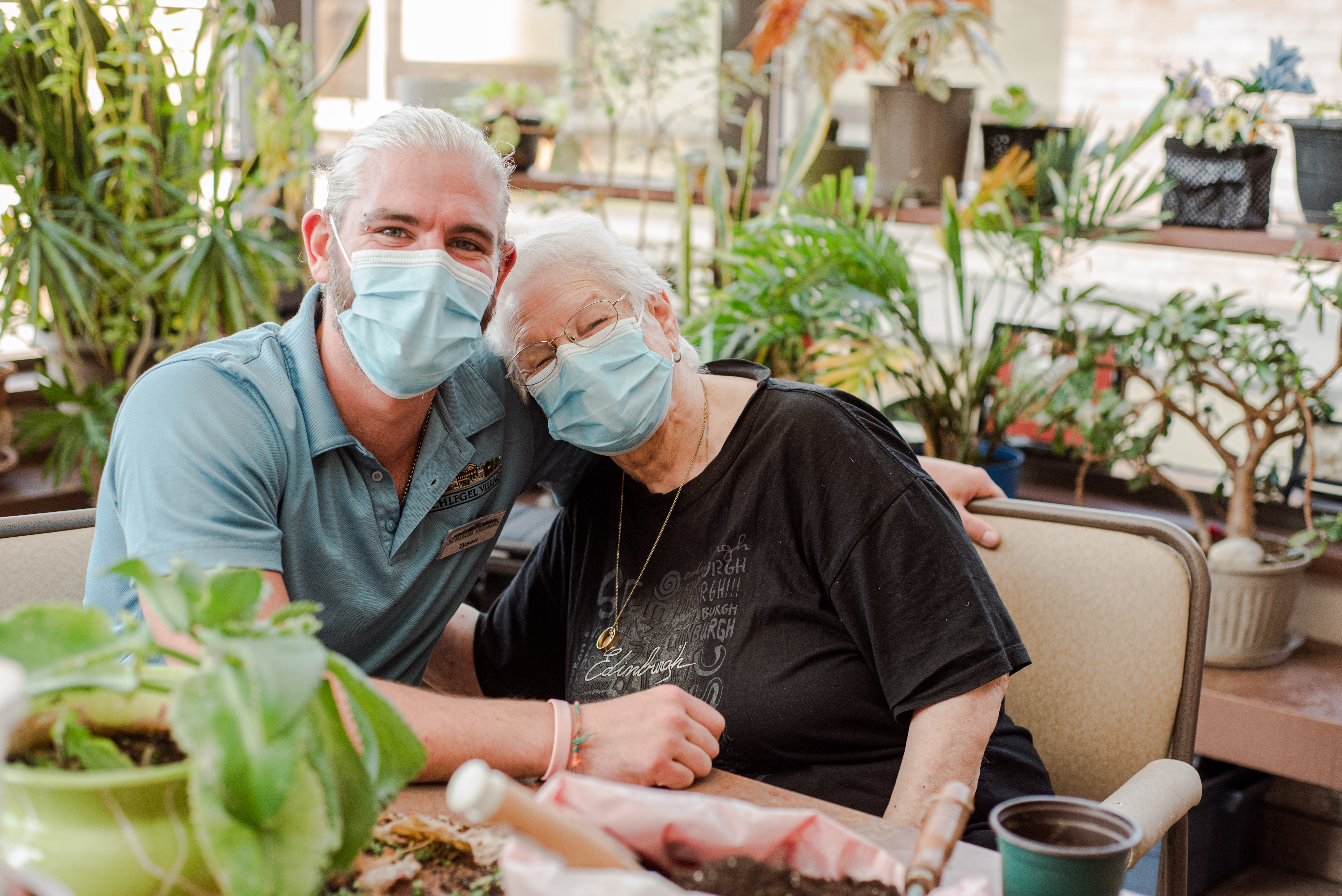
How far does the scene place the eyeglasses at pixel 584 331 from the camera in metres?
1.51

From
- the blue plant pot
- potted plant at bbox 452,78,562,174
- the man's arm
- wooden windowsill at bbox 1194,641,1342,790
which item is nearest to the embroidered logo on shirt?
the man's arm

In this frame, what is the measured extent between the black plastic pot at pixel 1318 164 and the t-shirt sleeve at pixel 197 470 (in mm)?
2114

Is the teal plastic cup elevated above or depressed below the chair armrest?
above

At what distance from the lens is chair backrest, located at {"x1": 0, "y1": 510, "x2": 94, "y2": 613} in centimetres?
144

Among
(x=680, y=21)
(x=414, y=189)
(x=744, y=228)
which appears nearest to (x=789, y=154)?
(x=744, y=228)

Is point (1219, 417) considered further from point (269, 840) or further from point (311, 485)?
point (269, 840)

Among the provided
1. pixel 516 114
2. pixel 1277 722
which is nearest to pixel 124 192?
pixel 516 114

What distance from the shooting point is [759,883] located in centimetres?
78

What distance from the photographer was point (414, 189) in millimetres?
1399

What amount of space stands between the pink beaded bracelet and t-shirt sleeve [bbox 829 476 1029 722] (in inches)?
14.6

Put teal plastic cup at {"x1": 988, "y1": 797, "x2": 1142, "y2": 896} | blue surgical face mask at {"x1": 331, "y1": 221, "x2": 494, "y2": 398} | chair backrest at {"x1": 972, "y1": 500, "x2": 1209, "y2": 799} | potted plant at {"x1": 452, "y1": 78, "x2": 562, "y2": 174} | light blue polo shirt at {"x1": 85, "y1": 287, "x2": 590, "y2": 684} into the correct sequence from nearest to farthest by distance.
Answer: teal plastic cup at {"x1": 988, "y1": 797, "x2": 1142, "y2": 896} → light blue polo shirt at {"x1": 85, "y1": 287, "x2": 590, "y2": 684} → blue surgical face mask at {"x1": 331, "y1": 221, "x2": 494, "y2": 398} → chair backrest at {"x1": 972, "y1": 500, "x2": 1209, "y2": 799} → potted plant at {"x1": 452, "y1": 78, "x2": 562, "y2": 174}

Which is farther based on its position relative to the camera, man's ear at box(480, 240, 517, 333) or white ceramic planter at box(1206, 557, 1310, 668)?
white ceramic planter at box(1206, 557, 1310, 668)

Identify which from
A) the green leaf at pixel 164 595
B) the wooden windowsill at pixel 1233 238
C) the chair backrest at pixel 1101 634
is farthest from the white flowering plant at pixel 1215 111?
the green leaf at pixel 164 595

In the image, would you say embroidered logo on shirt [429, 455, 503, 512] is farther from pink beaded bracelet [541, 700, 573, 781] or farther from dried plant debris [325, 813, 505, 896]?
dried plant debris [325, 813, 505, 896]
